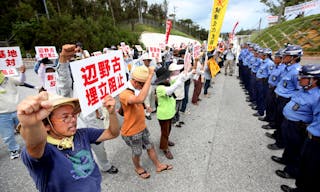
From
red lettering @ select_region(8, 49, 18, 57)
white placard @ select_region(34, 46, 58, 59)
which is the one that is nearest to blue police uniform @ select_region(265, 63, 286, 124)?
white placard @ select_region(34, 46, 58, 59)

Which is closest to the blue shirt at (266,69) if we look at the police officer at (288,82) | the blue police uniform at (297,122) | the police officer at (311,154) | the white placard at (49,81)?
the police officer at (288,82)

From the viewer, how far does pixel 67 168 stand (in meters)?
1.25

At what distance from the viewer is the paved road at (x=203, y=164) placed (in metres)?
2.63

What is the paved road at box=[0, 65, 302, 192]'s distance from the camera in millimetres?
2635

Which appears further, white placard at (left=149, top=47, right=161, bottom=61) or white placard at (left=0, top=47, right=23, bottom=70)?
white placard at (left=149, top=47, right=161, bottom=61)

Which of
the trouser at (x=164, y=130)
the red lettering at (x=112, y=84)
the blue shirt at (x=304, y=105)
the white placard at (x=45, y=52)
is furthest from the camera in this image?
the white placard at (x=45, y=52)

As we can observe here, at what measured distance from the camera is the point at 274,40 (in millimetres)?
14156

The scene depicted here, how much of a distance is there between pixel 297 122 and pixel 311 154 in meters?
0.58

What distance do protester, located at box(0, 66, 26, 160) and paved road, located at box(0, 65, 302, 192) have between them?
386 millimetres

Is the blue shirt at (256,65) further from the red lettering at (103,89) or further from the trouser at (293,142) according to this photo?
the red lettering at (103,89)

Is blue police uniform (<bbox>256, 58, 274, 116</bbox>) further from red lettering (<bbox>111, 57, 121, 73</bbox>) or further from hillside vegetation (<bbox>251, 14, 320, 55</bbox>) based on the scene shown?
hillside vegetation (<bbox>251, 14, 320, 55</bbox>)

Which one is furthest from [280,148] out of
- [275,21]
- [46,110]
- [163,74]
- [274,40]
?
[275,21]

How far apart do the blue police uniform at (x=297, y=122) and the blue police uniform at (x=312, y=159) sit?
0.71 feet

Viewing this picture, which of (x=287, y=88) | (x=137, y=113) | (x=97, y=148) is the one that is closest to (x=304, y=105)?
(x=287, y=88)
